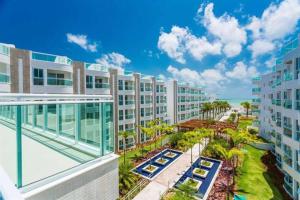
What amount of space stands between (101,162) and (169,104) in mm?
43257

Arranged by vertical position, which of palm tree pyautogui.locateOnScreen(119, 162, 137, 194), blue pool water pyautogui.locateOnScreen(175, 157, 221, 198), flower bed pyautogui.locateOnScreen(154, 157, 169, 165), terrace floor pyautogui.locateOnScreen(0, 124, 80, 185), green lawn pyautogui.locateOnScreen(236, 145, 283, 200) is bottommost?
green lawn pyautogui.locateOnScreen(236, 145, 283, 200)

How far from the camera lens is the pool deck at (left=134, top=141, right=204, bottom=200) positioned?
53.5 feet

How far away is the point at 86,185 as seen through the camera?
16.9ft

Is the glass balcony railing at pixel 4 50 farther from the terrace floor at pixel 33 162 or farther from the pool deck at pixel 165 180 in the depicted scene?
the pool deck at pixel 165 180

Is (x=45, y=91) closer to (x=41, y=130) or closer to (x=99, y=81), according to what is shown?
(x=99, y=81)

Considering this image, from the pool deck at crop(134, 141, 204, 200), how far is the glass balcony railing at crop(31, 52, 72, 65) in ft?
61.4

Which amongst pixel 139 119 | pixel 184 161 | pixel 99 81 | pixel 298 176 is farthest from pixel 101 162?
pixel 139 119

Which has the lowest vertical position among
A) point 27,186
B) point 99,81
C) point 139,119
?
point 139,119

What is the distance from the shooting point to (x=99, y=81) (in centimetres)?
2838

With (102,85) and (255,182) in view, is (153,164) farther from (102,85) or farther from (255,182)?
(102,85)

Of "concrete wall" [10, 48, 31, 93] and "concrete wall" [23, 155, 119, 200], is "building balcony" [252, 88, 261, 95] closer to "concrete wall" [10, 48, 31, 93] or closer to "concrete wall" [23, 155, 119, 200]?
"concrete wall" [23, 155, 119, 200]

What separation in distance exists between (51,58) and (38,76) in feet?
9.04

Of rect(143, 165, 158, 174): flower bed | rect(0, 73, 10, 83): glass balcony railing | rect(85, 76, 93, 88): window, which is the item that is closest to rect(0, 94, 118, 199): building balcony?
rect(0, 73, 10, 83): glass balcony railing

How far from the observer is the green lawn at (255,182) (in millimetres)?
16891
